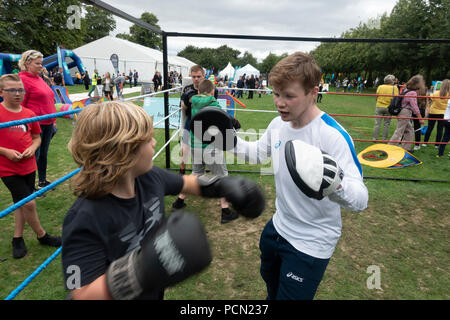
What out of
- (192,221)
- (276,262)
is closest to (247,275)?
(276,262)

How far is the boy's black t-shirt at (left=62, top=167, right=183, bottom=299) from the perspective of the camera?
0.81m

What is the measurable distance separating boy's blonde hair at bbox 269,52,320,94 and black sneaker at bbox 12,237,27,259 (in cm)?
276

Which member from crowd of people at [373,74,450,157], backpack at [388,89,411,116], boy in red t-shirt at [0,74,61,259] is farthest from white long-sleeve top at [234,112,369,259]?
backpack at [388,89,411,116]

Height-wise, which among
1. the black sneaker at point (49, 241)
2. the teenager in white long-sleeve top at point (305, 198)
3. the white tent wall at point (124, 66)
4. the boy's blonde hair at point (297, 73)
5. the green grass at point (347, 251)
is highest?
the white tent wall at point (124, 66)

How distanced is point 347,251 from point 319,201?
1.74m

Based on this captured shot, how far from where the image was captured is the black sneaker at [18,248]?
2.48 m

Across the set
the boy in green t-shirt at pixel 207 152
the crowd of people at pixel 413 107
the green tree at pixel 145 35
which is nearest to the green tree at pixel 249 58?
the green tree at pixel 145 35

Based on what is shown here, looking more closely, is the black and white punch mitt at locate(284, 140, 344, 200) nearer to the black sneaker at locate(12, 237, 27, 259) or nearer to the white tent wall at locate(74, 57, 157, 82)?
the black sneaker at locate(12, 237, 27, 259)

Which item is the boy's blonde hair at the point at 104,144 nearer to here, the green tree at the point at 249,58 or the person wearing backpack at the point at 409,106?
the person wearing backpack at the point at 409,106

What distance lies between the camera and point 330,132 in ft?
4.49

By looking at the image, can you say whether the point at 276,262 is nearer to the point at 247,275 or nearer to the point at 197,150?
the point at 247,275

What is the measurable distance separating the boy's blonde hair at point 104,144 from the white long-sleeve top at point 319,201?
888 millimetres

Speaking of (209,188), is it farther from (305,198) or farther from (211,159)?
(211,159)

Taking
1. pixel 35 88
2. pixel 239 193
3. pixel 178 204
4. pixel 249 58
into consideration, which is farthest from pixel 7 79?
pixel 249 58
